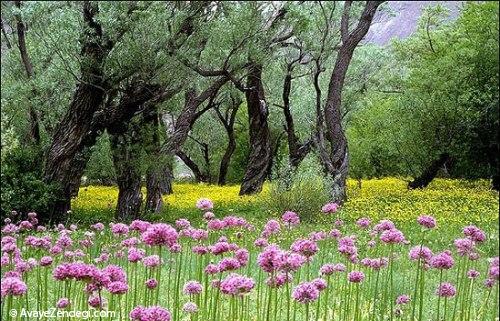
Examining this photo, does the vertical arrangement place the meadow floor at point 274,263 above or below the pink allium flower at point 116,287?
below

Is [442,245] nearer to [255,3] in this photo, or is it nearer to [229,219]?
[229,219]

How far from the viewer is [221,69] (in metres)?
12.2

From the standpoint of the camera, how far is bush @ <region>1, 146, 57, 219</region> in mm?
10766

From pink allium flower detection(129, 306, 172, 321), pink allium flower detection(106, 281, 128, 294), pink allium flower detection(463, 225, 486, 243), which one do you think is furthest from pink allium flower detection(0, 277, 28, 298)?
A: pink allium flower detection(463, 225, 486, 243)

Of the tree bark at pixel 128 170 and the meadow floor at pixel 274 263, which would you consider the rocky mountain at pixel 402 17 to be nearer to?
the meadow floor at pixel 274 263

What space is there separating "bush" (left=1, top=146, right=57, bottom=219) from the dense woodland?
2 cm

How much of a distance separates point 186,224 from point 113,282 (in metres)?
1.76

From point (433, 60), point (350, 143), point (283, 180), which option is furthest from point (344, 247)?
point (350, 143)

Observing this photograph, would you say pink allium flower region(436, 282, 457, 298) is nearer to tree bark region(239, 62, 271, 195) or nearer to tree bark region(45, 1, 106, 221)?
tree bark region(45, 1, 106, 221)

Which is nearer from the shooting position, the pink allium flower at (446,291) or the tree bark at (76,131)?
the pink allium flower at (446,291)

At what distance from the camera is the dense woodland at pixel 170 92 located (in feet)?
35.6

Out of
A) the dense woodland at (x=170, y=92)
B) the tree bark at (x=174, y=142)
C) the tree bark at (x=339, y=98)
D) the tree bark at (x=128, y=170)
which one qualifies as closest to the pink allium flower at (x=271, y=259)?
the dense woodland at (x=170, y=92)

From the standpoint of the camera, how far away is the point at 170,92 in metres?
12.0

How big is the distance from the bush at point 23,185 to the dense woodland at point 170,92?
22 millimetres
